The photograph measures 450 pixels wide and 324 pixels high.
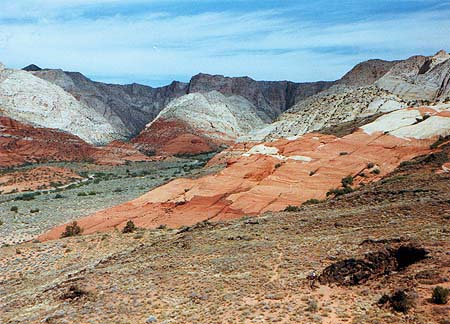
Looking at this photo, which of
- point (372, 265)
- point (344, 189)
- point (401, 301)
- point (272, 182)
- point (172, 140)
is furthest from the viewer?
point (172, 140)

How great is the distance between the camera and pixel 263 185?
30.6 meters

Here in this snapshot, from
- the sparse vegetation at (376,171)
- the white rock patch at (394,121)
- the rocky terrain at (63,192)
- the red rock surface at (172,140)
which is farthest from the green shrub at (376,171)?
the red rock surface at (172,140)

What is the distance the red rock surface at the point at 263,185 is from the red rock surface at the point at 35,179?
32618 mm

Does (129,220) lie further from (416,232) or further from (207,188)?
(416,232)

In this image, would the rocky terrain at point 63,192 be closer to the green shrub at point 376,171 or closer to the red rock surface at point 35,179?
the red rock surface at point 35,179

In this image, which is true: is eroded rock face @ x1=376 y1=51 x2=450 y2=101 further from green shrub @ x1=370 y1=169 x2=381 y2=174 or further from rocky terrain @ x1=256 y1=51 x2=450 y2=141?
green shrub @ x1=370 y1=169 x2=381 y2=174

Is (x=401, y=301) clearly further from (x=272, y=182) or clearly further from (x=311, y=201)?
(x=272, y=182)

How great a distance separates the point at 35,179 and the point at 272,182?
4525 centimetres

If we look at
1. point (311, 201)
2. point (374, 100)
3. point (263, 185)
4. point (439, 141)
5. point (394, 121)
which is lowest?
point (311, 201)

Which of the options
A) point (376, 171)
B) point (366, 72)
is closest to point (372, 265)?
point (376, 171)

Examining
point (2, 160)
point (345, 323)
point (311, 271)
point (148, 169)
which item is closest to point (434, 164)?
point (311, 271)

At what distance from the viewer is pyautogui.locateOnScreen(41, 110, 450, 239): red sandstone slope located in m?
28.6

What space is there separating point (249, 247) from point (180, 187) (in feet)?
60.9

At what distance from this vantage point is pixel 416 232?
14367 mm
